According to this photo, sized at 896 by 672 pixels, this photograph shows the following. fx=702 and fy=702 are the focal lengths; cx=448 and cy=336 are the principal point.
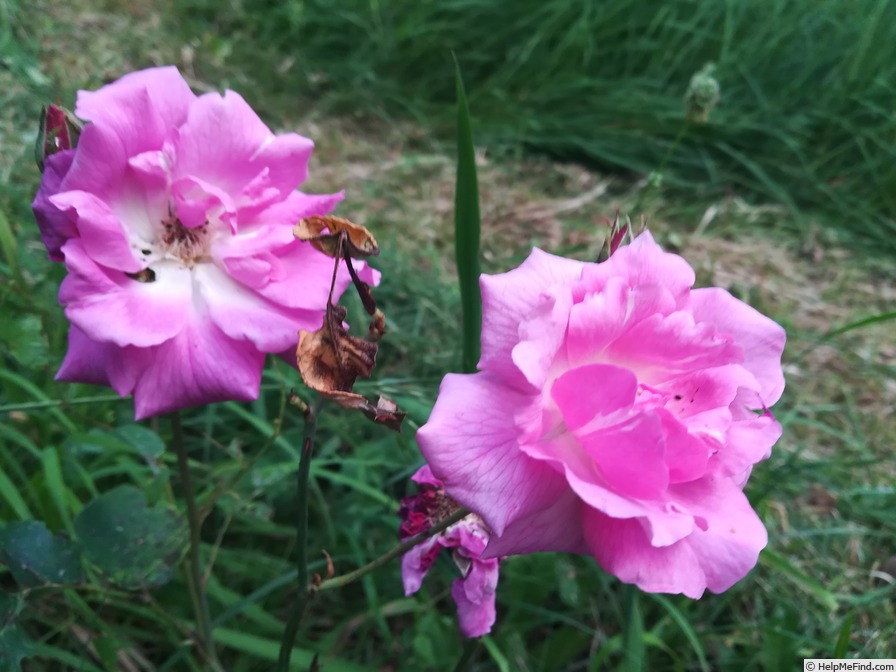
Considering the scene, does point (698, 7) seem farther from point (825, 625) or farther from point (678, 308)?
point (678, 308)

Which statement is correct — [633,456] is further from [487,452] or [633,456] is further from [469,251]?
[469,251]

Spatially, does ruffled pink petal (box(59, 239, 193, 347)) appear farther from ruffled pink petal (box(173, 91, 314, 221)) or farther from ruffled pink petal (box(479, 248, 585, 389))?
ruffled pink petal (box(479, 248, 585, 389))

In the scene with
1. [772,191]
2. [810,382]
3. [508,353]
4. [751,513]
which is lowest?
[810,382]

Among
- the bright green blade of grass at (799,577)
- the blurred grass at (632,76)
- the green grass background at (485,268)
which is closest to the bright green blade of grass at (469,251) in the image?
the green grass background at (485,268)

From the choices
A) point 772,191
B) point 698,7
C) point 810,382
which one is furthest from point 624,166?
point 810,382

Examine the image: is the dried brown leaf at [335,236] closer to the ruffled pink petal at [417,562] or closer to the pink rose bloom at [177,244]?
the pink rose bloom at [177,244]

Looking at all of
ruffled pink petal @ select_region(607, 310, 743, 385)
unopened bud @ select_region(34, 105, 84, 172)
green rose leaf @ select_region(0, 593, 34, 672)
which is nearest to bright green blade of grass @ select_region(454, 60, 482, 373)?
ruffled pink petal @ select_region(607, 310, 743, 385)
